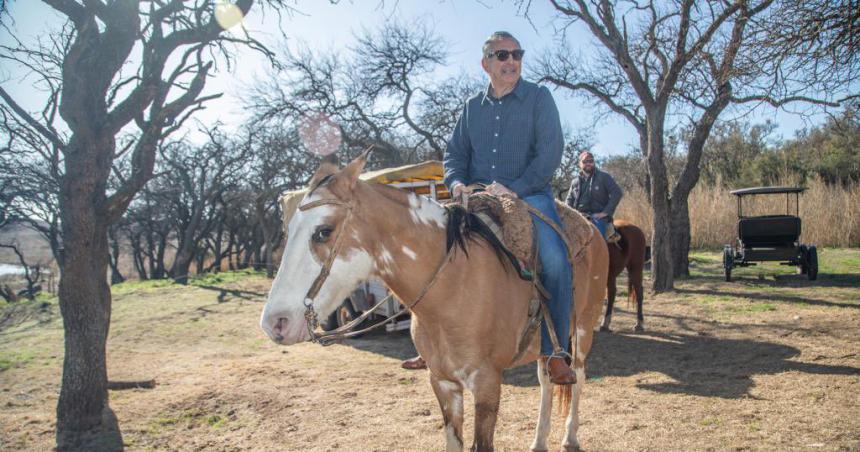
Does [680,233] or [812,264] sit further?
[680,233]

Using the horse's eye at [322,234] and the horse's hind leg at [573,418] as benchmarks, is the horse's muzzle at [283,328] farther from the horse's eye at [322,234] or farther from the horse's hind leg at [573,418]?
the horse's hind leg at [573,418]

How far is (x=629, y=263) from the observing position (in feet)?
28.3

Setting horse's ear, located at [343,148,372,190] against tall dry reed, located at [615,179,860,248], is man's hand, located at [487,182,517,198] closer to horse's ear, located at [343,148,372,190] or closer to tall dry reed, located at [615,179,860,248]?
horse's ear, located at [343,148,372,190]

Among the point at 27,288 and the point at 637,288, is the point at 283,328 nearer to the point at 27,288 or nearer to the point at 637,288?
the point at 637,288

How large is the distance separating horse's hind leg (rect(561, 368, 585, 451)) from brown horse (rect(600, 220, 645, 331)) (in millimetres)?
4420

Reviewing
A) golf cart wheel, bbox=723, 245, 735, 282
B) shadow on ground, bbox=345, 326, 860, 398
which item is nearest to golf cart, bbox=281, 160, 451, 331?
shadow on ground, bbox=345, 326, 860, 398

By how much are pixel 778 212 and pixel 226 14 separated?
19.0 metres

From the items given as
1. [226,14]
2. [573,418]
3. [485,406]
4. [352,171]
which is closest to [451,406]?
[485,406]

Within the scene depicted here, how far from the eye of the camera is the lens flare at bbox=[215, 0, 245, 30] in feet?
19.7

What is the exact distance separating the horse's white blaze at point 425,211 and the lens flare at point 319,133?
717 inches

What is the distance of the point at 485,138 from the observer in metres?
3.13

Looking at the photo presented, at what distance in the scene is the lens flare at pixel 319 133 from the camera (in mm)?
20109

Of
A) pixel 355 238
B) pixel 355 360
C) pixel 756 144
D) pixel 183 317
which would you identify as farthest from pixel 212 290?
pixel 756 144

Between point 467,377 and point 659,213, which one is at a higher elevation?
point 659,213
